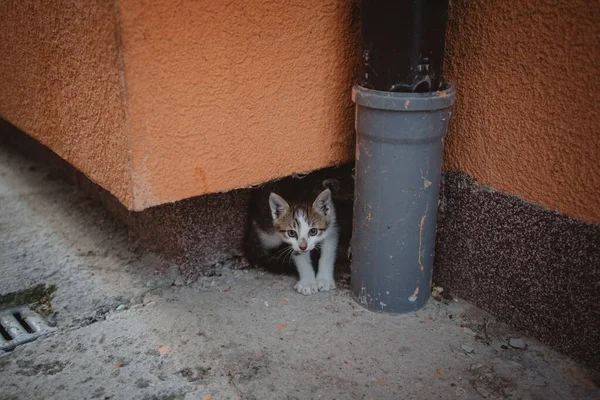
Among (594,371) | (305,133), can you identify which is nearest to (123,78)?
(305,133)

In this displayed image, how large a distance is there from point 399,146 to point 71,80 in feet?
4.42

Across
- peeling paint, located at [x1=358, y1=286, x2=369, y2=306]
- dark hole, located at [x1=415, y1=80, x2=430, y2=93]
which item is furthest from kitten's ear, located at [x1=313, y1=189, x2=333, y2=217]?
dark hole, located at [x1=415, y1=80, x2=430, y2=93]

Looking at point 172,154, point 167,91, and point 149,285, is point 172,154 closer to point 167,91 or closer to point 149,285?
point 167,91

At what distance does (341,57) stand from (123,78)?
96cm

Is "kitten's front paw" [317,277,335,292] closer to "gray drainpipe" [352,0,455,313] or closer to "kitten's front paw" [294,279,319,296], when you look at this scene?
"kitten's front paw" [294,279,319,296]

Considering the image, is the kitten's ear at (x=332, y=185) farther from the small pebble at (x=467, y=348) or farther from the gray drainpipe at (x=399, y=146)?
the small pebble at (x=467, y=348)

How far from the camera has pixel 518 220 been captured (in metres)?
Answer: 2.32

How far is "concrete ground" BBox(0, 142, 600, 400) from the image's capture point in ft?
7.09

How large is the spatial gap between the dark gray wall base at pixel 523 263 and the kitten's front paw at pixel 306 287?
1.98ft

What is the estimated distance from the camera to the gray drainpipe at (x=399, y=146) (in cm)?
217

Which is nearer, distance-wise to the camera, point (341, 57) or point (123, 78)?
point (123, 78)

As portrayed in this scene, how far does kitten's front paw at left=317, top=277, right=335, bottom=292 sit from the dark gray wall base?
1.72 feet

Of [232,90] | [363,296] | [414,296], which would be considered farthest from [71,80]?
[414,296]

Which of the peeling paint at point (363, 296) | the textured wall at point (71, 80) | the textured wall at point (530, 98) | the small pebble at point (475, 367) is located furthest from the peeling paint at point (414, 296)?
the textured wall at point (71, 80)
